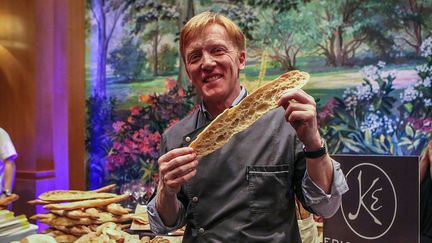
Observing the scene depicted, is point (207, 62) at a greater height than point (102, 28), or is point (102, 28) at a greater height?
point (102, 28)

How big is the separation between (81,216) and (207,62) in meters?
1.44

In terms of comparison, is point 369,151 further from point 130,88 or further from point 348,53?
point 130,88

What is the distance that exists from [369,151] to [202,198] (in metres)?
2.62

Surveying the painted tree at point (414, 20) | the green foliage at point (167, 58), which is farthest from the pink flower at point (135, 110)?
the painted tree at point (414, 20)

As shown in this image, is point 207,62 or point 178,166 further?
point 207,62

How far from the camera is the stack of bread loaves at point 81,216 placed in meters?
2.31

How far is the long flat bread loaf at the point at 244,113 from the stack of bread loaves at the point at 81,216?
123cm

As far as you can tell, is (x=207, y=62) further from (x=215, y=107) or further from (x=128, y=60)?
(x=128, y=60)

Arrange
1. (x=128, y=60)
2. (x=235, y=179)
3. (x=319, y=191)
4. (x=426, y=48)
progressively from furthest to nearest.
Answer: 1. (x=128, y=60)
2. (x=426, y=48)
3. (x=235, y=179)
4. (x=319, y=191)

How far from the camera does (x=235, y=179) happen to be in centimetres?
126

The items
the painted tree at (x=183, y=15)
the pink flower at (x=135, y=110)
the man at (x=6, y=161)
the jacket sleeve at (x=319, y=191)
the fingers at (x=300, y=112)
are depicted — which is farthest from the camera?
the pink flower at (x=135, y=110)

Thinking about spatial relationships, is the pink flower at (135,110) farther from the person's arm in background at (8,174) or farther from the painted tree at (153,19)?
the person's arm in background at (8,174)

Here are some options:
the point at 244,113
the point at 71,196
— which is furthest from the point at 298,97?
the point at 71,196

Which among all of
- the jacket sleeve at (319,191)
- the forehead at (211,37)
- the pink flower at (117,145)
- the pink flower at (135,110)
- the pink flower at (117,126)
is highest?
the forehead at (211,37)
